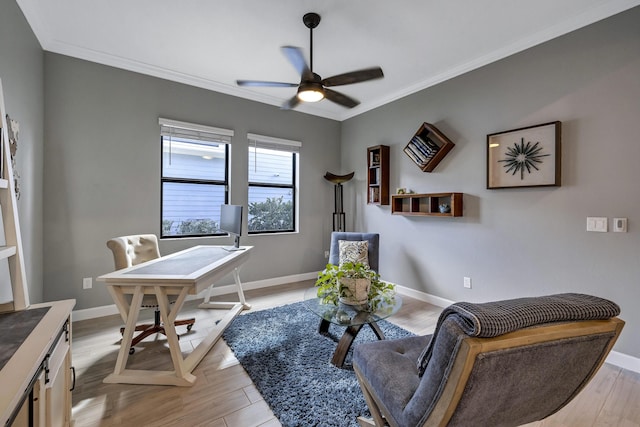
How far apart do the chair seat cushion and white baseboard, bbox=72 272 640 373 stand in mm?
1796

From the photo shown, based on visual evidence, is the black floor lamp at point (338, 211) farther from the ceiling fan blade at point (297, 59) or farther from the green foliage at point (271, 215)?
the ceiling fan blade at point (297, 59)

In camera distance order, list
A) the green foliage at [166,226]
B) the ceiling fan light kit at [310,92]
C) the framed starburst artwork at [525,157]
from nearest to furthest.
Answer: the ceiling fan light kit at [310,92], the framed starburst artwork at [525,157], the green foliage at [166,226]

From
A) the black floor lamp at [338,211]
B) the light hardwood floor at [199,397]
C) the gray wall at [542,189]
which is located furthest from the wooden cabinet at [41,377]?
the black floor lamp at [338,211]

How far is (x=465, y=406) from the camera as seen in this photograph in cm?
87

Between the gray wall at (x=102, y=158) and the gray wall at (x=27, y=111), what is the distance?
0.13 metres

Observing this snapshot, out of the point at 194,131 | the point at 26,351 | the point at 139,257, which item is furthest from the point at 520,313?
the point at 194,131

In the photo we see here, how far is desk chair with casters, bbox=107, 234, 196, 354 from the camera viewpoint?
2225 millimetres

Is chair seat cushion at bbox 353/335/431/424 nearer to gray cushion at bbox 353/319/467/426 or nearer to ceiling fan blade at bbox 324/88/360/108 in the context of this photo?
gray cushion at bbox 353/319/467/426

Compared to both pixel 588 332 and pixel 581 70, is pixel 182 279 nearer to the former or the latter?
pixel 588 332

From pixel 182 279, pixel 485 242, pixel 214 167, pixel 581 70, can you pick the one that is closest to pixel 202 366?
pixel 182 279

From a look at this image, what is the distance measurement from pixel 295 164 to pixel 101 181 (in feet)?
8.04

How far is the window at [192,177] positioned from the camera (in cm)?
336

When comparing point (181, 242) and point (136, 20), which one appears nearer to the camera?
point (136, 20)

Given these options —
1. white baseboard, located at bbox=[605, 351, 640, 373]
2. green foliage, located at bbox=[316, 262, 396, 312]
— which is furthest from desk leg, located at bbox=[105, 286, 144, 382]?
white baseboard, located at bbox=[605, 351, 640, 373]
